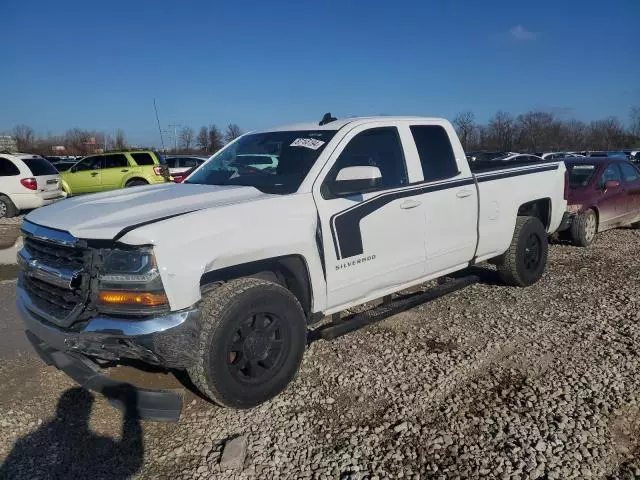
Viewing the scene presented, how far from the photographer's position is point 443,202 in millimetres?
4582

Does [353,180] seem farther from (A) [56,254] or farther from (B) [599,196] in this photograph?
(B) [599,196]

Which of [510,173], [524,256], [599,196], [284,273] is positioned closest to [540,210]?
[524,256]

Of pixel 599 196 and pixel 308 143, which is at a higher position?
pixel 308 143

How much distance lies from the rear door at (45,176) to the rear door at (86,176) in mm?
4287

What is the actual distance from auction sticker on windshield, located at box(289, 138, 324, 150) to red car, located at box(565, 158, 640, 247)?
18.7 ft

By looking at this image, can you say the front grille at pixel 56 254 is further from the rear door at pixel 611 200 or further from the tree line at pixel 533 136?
the tree line at pixel 533 136

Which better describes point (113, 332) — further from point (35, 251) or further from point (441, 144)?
point (441, 144)

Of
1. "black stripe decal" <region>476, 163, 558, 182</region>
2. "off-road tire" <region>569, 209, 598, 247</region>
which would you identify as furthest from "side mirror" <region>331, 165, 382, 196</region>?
"off-road tire" <region>569, 209, 598, 247</region>

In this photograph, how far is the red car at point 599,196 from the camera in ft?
27.2

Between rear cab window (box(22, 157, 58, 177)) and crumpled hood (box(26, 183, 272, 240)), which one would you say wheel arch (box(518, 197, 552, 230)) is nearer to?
crumpled hood (box(26, 183, 272, 240))

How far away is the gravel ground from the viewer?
2807 mm

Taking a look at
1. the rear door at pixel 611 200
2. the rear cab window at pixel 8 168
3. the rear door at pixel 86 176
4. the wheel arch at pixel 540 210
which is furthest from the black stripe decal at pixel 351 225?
the rear door at pixel 86 176

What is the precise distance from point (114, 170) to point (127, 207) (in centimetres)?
1608

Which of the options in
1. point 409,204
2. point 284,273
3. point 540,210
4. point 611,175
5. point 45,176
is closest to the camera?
point 284,273
